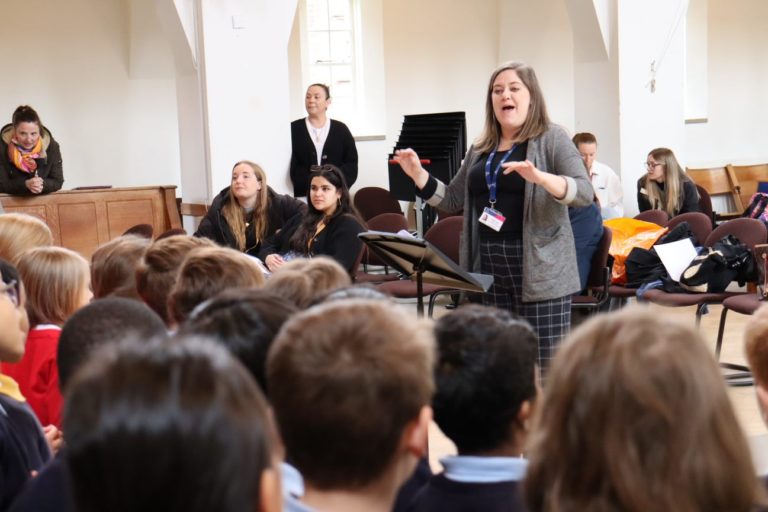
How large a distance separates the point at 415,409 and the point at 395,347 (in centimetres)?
9

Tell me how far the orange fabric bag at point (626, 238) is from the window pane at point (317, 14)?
16.8 ft

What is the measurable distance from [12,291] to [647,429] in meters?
1.67

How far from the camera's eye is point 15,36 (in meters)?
10.1

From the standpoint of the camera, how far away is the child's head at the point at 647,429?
45.7 inches

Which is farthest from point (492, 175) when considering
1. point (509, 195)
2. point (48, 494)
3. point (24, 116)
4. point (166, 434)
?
point (24, 116)

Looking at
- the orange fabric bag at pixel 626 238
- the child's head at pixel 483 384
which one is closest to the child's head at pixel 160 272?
the child's head at pixel 483 384

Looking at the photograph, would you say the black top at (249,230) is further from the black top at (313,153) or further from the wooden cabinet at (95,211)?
A: the wooden cabinet at (95,211)

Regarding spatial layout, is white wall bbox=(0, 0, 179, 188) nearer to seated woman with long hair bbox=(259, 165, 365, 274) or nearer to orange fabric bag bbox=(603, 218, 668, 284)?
orange fabric bag bbox=(603, 218, 668, 284)

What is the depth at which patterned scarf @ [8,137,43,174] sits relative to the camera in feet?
25.8

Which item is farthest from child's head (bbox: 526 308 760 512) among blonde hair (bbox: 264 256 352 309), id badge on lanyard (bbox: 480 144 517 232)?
id badge on lanyard (bbox: 480 144 517 232)

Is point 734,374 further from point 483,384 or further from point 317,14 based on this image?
point 317,14

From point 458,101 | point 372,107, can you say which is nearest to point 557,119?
point 458,101

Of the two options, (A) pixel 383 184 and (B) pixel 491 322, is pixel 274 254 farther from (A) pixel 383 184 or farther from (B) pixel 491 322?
(A) pixel 383 184

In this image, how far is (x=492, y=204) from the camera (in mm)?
3689
